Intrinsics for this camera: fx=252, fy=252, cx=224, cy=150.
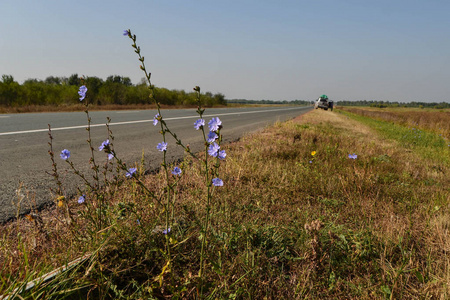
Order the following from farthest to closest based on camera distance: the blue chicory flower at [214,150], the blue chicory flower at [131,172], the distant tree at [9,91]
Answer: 1. the distant tree at [9,91]
2. the blue chicory flower at [131,172]
3. the blue chicory flower at [214,150]

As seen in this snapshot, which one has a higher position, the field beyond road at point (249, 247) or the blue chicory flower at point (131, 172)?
the blue chicory flower at point (131, 172)

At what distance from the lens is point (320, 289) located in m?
1.48

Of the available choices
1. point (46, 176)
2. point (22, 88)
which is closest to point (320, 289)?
point (46, 176)

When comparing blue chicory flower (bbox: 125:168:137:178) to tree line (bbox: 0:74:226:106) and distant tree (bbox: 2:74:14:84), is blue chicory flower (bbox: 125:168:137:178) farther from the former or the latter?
distant tree (bbox: 2:74:14:84)

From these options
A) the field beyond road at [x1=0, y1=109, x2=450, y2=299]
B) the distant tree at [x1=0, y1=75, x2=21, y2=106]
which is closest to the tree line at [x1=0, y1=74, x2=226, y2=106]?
the distant tree at [x1=0, y1=75, x2=21, y2=106]

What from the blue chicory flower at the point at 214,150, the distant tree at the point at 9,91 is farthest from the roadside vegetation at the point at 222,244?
the distant tree at the point at 9,91

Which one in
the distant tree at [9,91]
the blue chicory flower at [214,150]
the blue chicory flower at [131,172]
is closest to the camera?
the blue chicory flower at [214,150]

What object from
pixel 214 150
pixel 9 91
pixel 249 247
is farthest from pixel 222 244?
pixel 9 91

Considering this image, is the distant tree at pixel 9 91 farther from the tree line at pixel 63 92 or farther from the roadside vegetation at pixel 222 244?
the roadside vegetation at pixel 222 244

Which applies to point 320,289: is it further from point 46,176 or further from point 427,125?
point 427,125

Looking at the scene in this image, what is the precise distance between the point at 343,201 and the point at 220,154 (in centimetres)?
181

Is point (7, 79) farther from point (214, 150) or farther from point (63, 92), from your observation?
point (214, 150)

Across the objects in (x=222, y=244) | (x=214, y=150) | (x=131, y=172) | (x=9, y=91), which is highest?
(x=9, y=91)

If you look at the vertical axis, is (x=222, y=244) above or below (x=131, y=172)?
below
